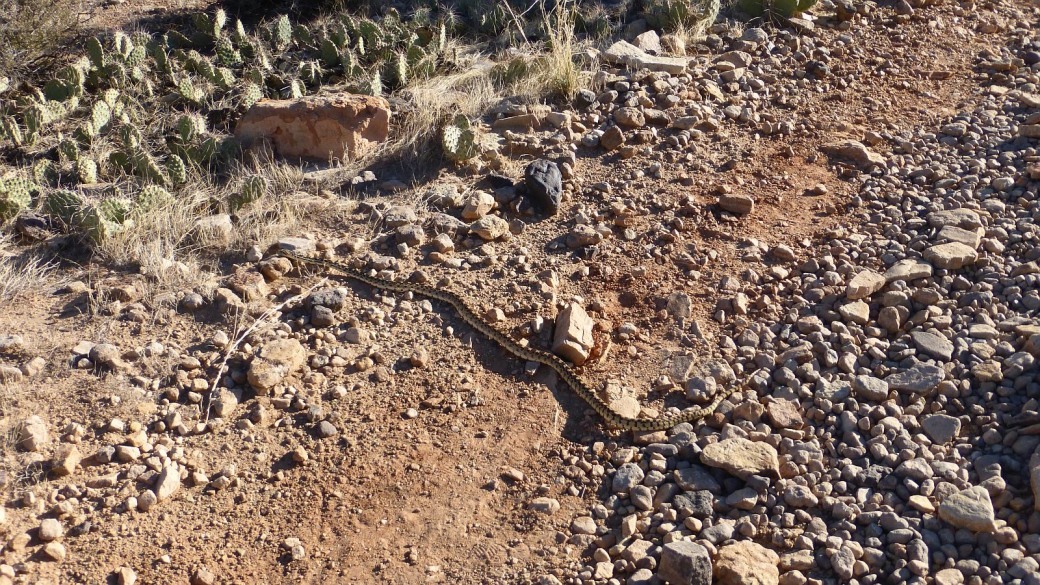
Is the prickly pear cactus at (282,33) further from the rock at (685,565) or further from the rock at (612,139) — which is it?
the rock at (685,565)

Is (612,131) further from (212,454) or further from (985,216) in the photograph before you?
(212,454)

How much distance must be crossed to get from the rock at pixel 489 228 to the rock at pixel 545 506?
6.74ft

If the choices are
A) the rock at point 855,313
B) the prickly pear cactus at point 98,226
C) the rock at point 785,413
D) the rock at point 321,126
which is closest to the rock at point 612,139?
the rock at point 321,126

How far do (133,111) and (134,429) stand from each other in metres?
3.87

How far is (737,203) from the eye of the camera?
5.98 metres

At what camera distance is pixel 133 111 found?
732cm

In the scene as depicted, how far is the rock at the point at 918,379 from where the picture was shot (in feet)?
14.7

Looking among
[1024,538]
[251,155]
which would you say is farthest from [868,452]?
[251,155]

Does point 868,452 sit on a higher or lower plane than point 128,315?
lower

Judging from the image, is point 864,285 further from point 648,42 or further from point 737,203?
point 648,42

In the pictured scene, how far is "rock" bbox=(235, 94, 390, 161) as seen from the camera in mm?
6582

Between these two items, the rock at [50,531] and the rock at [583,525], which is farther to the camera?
the rock at [583,525]

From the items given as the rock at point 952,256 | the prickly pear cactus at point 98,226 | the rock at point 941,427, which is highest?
the prickly pear cactus at point 98,226

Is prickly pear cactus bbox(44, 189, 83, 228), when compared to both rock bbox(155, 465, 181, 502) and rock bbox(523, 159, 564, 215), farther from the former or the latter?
rock bbox(523, 159, 564, 215)
